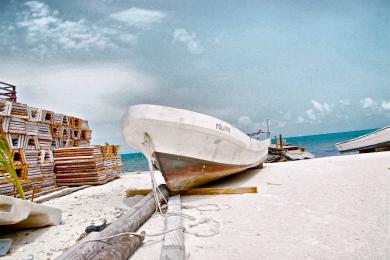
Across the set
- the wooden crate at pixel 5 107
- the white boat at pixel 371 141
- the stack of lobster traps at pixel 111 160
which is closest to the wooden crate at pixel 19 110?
the wooden crate at pixel 5 107

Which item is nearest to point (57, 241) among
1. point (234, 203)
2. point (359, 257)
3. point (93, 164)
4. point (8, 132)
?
point (234, 203)

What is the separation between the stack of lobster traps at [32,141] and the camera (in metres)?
8.21

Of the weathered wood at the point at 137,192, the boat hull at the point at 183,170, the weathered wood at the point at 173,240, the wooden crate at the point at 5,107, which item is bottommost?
the weathered wood at the point at 173,240

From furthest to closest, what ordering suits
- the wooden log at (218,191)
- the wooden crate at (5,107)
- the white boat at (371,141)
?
1. the white boat at (371,141)
2. the wooden crate at (5,107)
3. the wooden log at (218,191)

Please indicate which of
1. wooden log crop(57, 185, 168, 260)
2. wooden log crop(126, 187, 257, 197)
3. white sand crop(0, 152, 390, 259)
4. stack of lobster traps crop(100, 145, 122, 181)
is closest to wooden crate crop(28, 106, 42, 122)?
stack of lobster traps crop(100, 145, 122, 181)

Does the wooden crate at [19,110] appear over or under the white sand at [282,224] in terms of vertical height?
over

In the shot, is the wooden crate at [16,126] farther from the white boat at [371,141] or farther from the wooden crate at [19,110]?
the white boat at [371,141]

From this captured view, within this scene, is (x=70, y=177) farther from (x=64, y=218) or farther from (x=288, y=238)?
(x=288, y=238)

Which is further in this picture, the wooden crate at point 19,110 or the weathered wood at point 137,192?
the wooden crate at point 19,110

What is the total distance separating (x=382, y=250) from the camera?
251 cm

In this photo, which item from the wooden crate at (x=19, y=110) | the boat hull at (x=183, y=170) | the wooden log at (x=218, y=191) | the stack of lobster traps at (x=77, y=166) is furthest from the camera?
the stack of lobster traps at (x=77, y=166)

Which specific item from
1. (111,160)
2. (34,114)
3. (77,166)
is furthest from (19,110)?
(111,160)

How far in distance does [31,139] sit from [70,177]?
6.62 ft

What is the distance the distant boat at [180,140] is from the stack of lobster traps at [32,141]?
4783 millimetres
